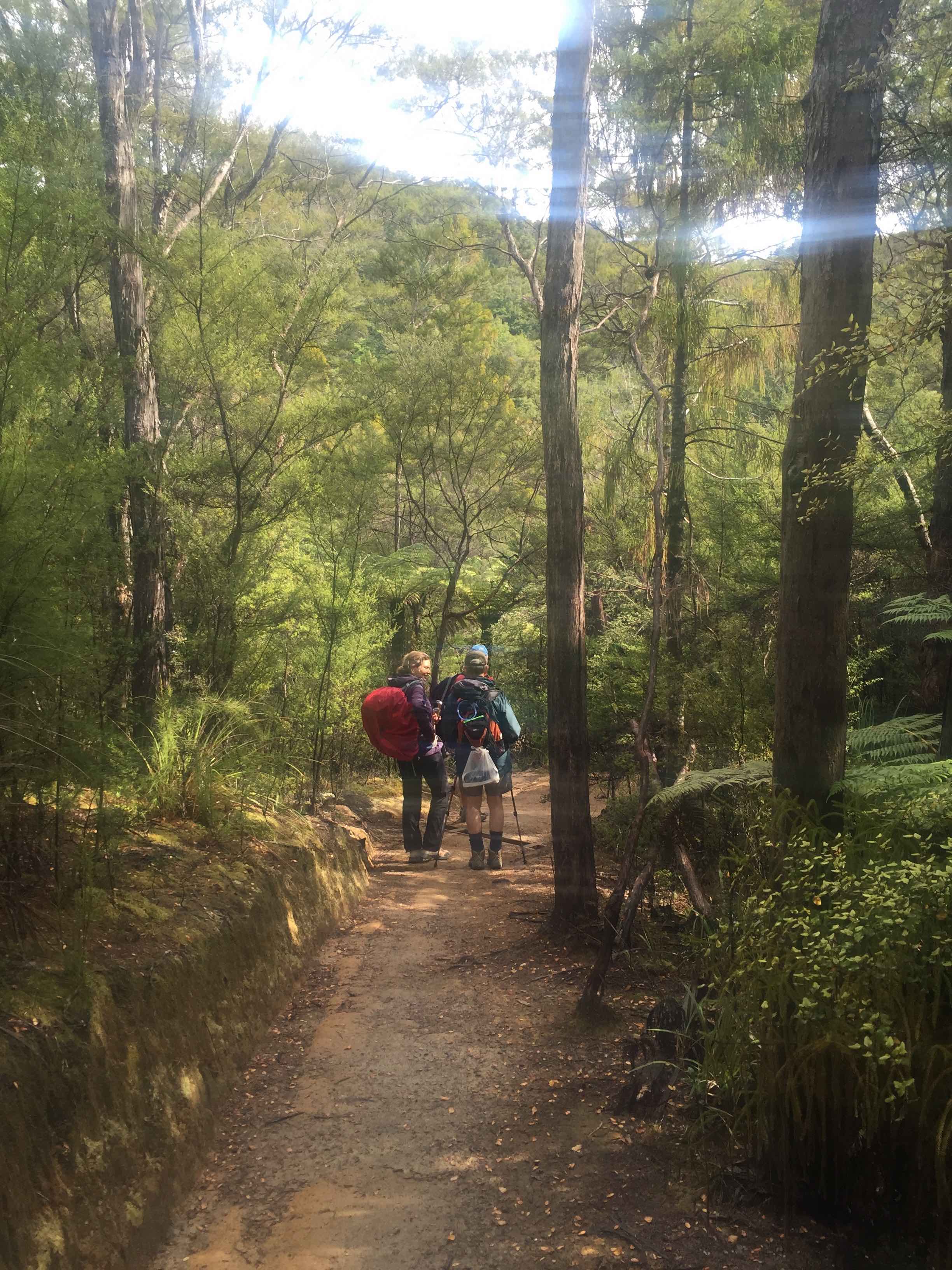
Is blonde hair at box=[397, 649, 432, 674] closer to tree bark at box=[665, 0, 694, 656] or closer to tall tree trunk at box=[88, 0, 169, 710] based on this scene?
tall tree trunk at box=[88, 0, 169, 710]

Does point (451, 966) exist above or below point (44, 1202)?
below

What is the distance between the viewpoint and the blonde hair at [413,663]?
818 cm

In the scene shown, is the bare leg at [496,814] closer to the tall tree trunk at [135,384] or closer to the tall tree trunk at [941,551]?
the tall tree trunk at [135,384]

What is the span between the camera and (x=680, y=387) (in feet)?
30.3

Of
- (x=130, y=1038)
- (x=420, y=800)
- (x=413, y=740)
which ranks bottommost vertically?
(x=420, y=800)

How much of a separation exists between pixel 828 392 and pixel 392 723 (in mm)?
5056

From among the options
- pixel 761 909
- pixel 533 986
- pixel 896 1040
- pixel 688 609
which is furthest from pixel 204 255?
pixel 896 1040

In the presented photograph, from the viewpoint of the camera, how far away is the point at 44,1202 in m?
2.44

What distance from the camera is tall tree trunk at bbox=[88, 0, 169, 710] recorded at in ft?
22.4

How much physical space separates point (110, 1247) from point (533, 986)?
295 centimetres

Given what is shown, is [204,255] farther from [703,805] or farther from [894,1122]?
[894,1122]

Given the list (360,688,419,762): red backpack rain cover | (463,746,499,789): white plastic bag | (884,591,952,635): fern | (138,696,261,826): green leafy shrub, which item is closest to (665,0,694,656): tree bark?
(463,746,499,789): white plastic bag

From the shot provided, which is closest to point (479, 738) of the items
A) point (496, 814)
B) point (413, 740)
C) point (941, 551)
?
point (413, 740)

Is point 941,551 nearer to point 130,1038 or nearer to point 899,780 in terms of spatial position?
point 899,780
